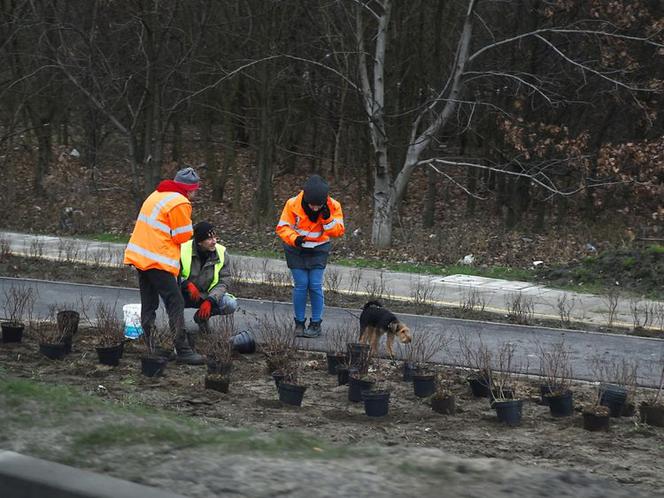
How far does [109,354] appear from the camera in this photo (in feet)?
30.8

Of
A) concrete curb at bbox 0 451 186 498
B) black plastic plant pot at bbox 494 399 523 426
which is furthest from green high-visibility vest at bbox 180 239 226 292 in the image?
concrete curb at bbox 0 451 186 498

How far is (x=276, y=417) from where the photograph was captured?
7867 mm

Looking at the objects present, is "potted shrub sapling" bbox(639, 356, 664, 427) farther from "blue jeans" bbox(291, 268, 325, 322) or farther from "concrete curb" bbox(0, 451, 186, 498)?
"concrete curb" bbox(0, 451, 186, 498)

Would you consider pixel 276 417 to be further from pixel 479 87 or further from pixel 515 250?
pixel 479 87

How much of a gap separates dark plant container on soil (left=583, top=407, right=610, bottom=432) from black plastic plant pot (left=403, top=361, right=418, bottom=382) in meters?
1.79

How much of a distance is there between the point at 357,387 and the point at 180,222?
2.33 meters

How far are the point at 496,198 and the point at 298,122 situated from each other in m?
6.37

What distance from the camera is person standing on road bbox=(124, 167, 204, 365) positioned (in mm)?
9562

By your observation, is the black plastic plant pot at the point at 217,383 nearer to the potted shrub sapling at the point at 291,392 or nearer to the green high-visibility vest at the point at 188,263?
the potted shrub sapling at the point at 291,392

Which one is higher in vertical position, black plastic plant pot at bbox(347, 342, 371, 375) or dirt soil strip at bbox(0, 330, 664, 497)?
black plastic plant pot at bbox(347, 342, 371, 375)

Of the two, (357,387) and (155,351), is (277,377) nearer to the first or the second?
(357,387)

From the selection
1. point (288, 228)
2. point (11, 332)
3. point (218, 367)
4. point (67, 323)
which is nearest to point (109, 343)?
point (67, 323)

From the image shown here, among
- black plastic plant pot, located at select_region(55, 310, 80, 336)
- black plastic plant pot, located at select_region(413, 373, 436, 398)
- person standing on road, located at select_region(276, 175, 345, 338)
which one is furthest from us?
person standing on road, located at select_region(276, 175, 345, 338)

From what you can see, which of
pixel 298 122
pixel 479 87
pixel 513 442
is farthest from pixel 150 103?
pixel 513 442
